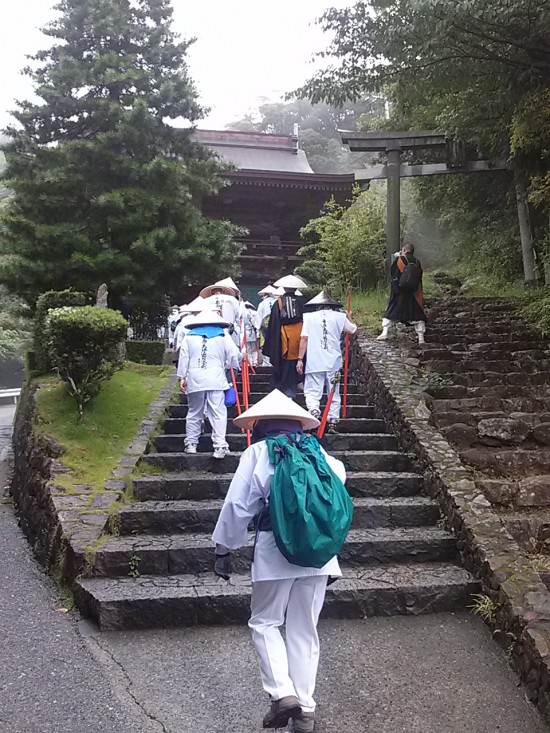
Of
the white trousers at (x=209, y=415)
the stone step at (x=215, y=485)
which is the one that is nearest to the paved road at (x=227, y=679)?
the stone step at (x=215, y=485)

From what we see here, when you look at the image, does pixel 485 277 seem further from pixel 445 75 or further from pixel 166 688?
pixel 166 688

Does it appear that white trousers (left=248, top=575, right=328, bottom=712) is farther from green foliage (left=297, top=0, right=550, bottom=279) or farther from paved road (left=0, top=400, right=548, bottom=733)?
green foliage (left=297, top=0, right=550, bottom=279)

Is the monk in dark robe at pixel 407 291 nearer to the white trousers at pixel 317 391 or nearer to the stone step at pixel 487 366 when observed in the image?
the stone step at pixel 487 366

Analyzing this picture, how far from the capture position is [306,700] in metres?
3.17

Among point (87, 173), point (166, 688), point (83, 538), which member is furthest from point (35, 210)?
point (166, 688)

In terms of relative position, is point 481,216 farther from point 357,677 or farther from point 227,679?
point 227,679

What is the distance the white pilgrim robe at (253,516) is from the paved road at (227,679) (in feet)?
2.82

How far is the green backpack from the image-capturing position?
3.09 meters

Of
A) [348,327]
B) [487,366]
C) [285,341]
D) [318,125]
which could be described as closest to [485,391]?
[487,366]

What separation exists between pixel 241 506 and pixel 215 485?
9.36 feet

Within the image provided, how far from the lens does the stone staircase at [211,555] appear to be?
14.8 ft

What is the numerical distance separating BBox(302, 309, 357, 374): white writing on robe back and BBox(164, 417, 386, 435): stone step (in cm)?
71

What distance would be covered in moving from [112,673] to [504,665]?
2462 millimetres

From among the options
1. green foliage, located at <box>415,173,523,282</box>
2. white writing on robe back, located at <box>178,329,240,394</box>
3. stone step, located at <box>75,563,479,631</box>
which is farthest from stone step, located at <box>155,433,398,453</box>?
green foliage, located at <box>415,173,523,282</box>
